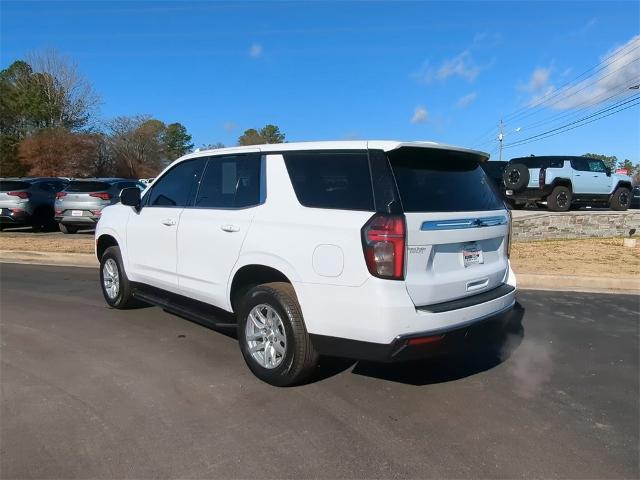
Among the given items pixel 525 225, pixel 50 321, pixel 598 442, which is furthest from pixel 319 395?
pixel 525 225

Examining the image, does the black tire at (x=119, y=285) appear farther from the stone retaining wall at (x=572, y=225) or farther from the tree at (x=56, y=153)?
the tree at (x=56, y=153)

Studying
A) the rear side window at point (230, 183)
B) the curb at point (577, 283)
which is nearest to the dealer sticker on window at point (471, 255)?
the rear side window at point (230, 183)

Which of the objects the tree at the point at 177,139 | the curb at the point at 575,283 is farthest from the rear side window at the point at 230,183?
the tree at the point at 177,139

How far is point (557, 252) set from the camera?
36.1ft

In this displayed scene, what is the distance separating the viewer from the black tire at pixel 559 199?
52.2 ft

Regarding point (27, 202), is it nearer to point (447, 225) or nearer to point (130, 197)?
point (130, 197)

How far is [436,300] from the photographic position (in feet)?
11.5

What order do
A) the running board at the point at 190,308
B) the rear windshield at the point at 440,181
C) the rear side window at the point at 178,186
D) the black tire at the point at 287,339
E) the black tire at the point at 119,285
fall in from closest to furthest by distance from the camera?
the rear windshield at the point at 440,181
the black tire at the point at 287,339
the running board at the point at 190,308
the rear side window at the point at 178,186
the black tire at the point at 119,285

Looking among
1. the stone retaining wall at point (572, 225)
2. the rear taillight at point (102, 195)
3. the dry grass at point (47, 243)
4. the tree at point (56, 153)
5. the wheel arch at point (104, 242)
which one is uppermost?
the tree at point (56, 153)

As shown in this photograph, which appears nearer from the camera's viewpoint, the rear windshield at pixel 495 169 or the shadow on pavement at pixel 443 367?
the shadow on pavement at pixel 443 367

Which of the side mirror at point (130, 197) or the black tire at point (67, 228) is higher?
the side mirror at point (130, 197)

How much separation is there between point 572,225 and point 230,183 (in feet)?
38.3

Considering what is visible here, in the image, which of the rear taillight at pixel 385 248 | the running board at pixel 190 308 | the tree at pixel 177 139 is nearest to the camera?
the rear taillight at pixel 385 248

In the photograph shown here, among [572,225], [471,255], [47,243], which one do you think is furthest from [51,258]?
[572,225]
